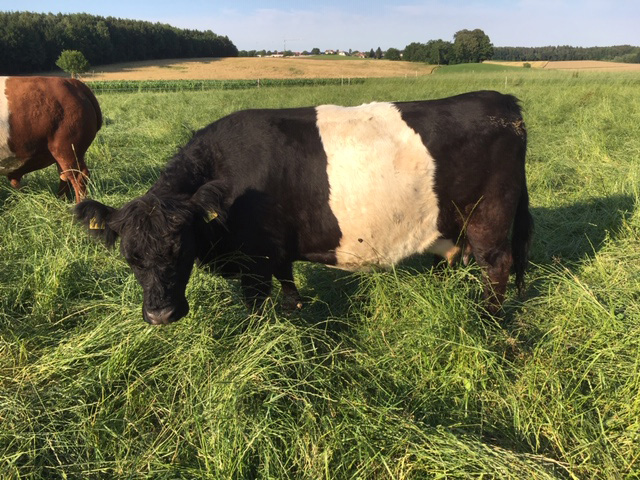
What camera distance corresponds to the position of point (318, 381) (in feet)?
7.16

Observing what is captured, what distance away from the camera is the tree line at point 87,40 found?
2093 inches

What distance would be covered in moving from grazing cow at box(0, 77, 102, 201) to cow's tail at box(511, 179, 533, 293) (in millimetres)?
5401

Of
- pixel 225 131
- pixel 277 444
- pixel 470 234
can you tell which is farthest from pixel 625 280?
pixel 225 131

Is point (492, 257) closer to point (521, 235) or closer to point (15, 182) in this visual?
point (521, 235)

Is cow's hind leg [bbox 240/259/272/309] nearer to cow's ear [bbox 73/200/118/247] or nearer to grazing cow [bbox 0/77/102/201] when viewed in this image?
cow's ear [bbox 73/200/118/247]

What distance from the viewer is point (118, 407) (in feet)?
7.70

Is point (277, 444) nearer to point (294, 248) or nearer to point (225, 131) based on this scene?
point (294, 248)

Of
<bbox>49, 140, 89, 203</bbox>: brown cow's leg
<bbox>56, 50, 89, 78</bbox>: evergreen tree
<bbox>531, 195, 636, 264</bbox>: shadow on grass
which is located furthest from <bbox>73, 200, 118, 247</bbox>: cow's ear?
<bbox>56, 50, 89, 78</bbox>: evergreen tree

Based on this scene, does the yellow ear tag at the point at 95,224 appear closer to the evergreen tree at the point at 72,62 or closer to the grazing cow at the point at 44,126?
the grazing cow at the point at 44,126

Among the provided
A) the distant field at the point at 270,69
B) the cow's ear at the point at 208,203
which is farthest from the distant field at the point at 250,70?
the cow's ear at the point at 208,203

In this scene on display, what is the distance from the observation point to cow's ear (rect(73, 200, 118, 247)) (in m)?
2.54

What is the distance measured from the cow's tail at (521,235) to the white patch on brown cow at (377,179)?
844 millimetres

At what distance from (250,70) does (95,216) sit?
62.6 metres

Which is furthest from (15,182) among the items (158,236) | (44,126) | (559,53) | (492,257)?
(559,53)
